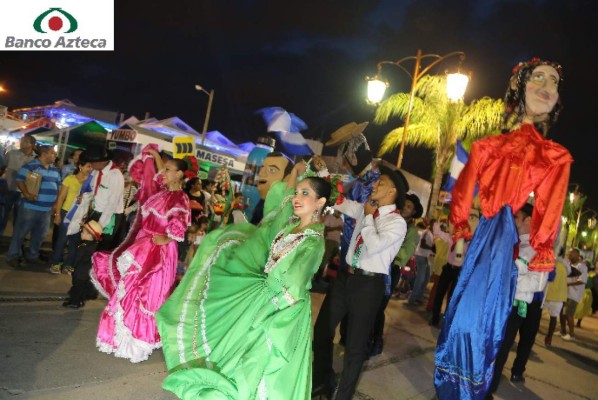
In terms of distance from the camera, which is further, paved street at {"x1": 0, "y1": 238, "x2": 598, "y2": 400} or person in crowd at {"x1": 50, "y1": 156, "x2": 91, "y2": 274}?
person in crowd at {"x1": 50, "y1": 156, "x2": 91, "y2": 274}

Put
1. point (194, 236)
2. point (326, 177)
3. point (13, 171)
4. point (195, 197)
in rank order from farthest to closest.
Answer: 1. point (194, 236)
2. point (195, 197)
3. point (13, 171)
4. point (326, 177)

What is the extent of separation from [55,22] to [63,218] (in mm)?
3239

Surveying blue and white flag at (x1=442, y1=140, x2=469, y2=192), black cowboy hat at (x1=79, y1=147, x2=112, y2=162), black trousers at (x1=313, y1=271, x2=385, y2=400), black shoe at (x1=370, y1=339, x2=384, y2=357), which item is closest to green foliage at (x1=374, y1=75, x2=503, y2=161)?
black cowboy hat at (x1=79, y1=147, x2=112, y2=162)

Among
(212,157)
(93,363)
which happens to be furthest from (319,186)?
(212,157)

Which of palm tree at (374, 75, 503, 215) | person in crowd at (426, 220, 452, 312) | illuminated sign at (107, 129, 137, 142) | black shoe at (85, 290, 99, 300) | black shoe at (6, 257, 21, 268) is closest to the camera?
black shoe at (85, 290, 99, 300)

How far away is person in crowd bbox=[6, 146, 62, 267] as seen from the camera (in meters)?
6.58

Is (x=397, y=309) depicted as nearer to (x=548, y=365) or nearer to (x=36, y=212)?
(x=548, y=365)

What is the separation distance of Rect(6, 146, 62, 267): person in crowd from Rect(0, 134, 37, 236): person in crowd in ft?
2.83

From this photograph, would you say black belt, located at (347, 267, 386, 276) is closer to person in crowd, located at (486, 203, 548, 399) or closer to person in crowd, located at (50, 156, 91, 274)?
person in crowd, located at (486, 203, 548, 399)

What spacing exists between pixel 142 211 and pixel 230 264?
1536 millimetres

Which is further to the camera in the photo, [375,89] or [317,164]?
[375,89]

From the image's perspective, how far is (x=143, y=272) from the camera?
4.13 m

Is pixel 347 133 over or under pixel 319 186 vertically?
over

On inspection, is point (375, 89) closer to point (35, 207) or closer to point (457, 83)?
point (457, 83)
